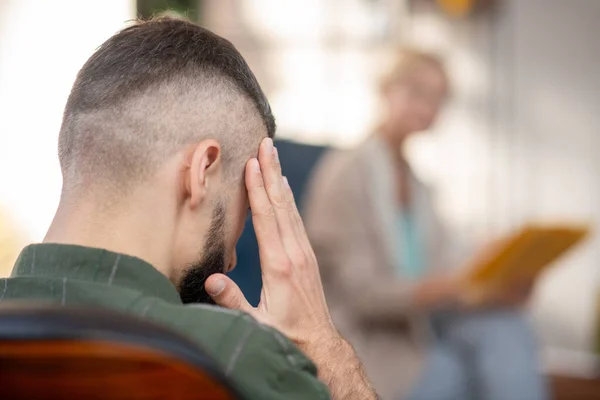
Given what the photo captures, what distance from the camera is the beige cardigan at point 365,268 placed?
275 cm

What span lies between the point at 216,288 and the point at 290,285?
3.8 inches

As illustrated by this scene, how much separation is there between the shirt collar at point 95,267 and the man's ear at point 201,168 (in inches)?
3.5

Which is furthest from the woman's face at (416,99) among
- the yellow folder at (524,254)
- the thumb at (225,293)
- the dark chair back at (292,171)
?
the thumb at (225,293)

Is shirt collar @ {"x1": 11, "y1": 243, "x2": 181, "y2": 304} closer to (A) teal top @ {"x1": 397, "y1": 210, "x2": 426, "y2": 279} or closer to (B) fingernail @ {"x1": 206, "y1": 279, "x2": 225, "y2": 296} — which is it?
(B) fingernail @ {"x1": 206, "y1": 279, "x2": 225, "y2": 296}

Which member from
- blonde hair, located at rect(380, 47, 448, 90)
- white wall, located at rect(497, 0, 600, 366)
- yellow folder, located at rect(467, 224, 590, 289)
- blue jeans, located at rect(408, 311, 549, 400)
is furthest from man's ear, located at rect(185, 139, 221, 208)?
white wall, located at rect(497, 0, 600, 366)

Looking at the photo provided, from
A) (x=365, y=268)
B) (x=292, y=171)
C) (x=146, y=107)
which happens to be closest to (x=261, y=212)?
(x=146, y=107)

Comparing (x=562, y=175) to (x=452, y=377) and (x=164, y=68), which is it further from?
(x=164, y=68)

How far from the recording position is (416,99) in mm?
3004

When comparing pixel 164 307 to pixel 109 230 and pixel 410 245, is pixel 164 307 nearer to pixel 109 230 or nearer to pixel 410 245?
pixel 109 230

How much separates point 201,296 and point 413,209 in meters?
2.11

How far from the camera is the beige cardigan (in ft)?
9.04

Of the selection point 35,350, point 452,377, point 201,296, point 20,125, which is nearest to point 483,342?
point 452,377

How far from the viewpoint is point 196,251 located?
95cm

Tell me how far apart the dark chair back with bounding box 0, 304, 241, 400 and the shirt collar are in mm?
238
